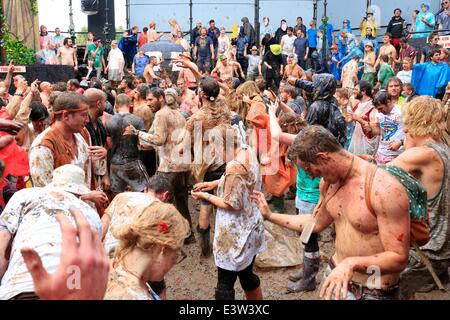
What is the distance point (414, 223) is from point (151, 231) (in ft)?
5.02

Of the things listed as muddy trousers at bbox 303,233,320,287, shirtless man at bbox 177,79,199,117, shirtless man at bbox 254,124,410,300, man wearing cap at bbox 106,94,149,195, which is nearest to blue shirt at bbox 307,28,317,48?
shirtless man at bbox 177,79,199,117

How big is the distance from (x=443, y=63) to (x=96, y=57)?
11304 mm

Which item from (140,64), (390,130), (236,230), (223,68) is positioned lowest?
(236,230)

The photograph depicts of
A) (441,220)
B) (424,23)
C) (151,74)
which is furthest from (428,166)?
(424,23)

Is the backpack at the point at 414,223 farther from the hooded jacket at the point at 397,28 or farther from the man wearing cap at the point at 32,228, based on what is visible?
the hooded jacket at the point at 397,28

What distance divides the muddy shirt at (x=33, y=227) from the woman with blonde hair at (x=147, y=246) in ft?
0.70

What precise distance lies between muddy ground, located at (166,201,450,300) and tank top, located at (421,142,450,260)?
1.38m

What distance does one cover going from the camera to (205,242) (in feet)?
22.0

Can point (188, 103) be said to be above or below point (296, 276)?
above

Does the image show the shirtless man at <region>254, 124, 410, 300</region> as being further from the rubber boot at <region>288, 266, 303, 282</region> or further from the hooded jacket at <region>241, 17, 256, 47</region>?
the hooded jacket at <region>241, 17, 256, 47</region>

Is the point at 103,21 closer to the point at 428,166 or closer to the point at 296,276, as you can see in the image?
the point at 296,276

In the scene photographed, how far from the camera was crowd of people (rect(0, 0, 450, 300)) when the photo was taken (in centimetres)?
281

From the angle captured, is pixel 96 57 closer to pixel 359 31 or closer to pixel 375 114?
pixel 359 31

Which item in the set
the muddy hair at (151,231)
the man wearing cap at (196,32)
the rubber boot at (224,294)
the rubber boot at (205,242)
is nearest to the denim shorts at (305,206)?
the rubber boot at (205,242)
